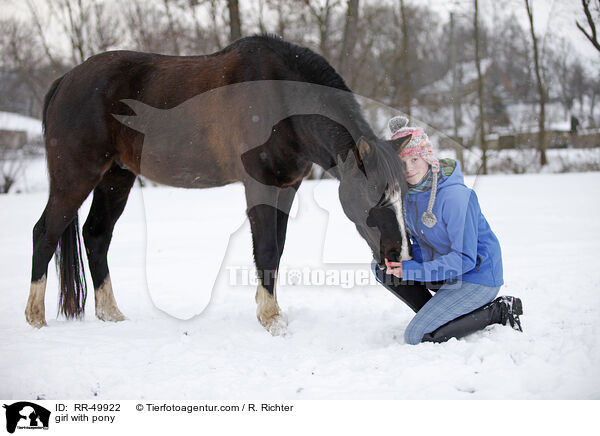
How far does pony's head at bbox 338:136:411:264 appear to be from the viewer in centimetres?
238

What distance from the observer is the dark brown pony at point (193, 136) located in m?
2.98

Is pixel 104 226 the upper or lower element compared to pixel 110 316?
upper

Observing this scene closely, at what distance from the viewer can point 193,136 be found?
3168 millimetres

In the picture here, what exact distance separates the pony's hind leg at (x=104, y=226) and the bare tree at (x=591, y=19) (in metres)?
4.70

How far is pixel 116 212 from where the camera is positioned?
3.59 metres

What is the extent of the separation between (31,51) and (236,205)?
5712 millimetres

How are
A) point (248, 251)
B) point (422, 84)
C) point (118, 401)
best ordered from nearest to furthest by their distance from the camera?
point (118, 401), point (248, 251), point (422, 84)

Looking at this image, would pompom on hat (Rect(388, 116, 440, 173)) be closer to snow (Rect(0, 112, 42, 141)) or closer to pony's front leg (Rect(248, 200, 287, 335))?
pony's front leg (Rect(248, 200, 287, 335))

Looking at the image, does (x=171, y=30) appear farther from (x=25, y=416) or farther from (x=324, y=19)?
(x=25, y=416)

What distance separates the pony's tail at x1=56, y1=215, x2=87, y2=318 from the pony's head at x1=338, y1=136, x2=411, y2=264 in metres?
2.10

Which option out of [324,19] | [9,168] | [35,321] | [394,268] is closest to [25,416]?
[35,321]

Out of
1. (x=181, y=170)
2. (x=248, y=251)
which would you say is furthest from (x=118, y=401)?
(x=248, y=251)

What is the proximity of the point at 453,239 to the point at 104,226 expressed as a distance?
262cm

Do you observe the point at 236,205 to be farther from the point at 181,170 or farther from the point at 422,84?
the point at 422,84
